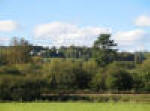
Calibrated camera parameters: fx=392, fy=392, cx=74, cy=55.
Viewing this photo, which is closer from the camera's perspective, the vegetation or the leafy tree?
the vegetation

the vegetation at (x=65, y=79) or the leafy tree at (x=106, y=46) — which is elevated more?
the leafy tree at (x=106, y=46)

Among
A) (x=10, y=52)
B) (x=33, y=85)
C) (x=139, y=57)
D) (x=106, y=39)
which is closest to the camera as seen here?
(x=33, y=85)

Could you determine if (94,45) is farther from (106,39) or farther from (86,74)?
(86,74)

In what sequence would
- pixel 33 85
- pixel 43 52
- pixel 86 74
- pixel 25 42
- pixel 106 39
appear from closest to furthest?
pixel 33 85 → pixel 86 74 → pixel 25 42 → pixel 106 39 → pixel 43 52

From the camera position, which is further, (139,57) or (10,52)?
(139,57)

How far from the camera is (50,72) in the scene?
6244cm

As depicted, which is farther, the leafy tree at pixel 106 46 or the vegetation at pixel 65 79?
the leafy tree at pixel 106 46

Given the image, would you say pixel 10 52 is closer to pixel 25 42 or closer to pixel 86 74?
pixel 25 42

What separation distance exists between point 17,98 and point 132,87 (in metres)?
21.8

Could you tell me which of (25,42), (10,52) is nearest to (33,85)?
(10,52)

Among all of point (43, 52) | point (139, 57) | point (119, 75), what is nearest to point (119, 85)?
point (119, 75)

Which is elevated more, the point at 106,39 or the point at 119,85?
the point at 106,39

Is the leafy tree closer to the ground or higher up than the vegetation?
higher up

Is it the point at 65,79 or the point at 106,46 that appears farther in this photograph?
the point at 106,46
